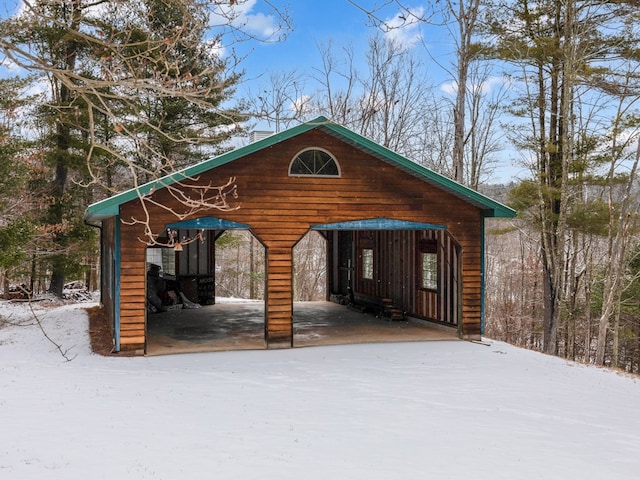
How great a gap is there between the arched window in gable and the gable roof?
0.42m

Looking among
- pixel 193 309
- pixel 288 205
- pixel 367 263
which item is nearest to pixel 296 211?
pixel 288 205

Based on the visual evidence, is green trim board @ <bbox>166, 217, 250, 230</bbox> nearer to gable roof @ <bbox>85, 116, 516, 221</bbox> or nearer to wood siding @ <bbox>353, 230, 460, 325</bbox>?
gable roof @ <bbox>85, 116, 516, 221</bbox>

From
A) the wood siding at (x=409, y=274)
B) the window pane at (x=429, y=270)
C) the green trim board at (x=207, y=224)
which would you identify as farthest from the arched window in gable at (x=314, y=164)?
the window pane at (x=429, y=270)

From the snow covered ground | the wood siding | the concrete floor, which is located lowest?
the snow covered ground

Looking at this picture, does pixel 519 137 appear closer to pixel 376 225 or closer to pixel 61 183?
pixel 376 225

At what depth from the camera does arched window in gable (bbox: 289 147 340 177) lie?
36.0ft

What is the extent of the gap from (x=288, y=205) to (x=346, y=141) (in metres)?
1.68

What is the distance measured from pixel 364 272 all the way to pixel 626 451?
11591 mm

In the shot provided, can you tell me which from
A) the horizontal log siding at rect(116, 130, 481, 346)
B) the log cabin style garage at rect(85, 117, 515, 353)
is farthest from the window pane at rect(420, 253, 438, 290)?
the horizontal log siding at rect(116, 130, 481, 346)

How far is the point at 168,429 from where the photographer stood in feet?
20.9

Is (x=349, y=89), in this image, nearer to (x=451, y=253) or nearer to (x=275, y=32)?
(x=451, y=253)

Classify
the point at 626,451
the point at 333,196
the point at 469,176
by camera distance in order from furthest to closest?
the point at 469,176, the point at 333,196, the point at 626,451

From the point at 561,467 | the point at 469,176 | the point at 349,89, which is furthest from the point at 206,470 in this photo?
the point at 349,89

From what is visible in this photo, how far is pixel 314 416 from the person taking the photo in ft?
22.9
